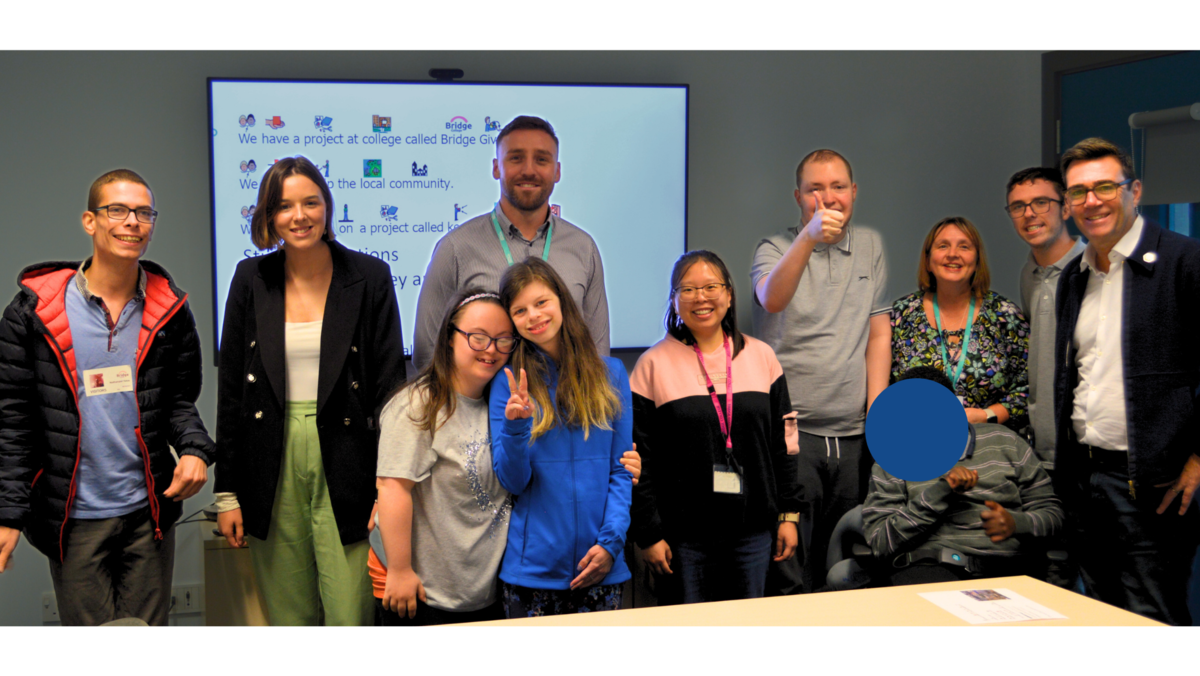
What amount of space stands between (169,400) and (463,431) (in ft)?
2.74

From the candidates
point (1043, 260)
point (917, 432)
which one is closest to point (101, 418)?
point (917, 432)

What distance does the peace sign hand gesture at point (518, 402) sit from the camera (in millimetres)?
1719

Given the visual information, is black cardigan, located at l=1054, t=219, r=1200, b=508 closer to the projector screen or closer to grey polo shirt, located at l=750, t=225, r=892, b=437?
grey polo shirt, located at l=750, t=225, r=892, b=437

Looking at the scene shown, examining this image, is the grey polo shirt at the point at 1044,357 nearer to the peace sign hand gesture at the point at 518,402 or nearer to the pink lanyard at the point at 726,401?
the pink lanyard at the point at 726,401

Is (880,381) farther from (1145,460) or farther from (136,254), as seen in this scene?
(136,254)

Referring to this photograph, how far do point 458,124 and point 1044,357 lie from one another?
7.74 feet

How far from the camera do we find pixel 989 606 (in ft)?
5.13

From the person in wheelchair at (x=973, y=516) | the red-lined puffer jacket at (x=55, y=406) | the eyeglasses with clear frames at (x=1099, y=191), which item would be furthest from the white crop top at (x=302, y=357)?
the eyeglasses with clear frames at (x=1099, y=191)

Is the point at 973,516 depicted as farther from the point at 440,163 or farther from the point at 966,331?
the point at 440,163

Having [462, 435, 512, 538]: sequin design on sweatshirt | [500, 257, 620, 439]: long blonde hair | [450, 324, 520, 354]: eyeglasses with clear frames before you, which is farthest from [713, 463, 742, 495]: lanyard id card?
[450, 324, 520, 354]: eyeglasses with clear frames

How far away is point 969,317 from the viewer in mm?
2229

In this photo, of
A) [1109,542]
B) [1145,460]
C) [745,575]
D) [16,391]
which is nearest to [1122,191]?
[1145,460]

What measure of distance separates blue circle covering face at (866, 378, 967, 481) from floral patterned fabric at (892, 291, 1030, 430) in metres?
0.79

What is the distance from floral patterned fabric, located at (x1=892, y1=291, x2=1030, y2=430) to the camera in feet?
7.23
